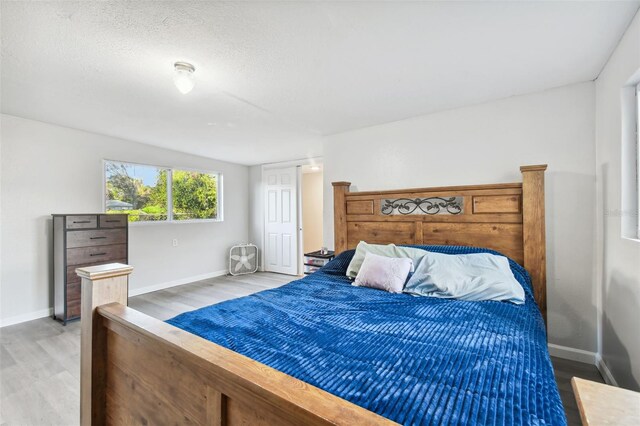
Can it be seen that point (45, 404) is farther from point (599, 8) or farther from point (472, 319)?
point (599, 8)

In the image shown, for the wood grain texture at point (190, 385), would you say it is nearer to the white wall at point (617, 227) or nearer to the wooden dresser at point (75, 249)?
the white wall at point (617, 227)

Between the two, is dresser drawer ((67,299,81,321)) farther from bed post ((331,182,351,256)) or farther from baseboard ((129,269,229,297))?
bed post ((331,182,351,256))

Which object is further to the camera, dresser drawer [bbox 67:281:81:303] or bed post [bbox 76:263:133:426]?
dresser drawer [bbox 67:281:81:303]

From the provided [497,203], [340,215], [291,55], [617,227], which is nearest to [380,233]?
[340,215]

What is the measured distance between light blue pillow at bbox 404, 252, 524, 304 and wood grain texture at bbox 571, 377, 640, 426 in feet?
3.95

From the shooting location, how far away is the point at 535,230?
92.1 inches

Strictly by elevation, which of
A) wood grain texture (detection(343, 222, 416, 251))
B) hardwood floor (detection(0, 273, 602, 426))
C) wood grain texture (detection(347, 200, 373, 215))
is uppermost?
wood grain texture (detection(347, 200, 373, 215))

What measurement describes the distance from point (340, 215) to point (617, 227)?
2.28 m

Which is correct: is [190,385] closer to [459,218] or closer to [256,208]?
[459,218]

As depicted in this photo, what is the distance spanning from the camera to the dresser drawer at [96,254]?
3.16 metres

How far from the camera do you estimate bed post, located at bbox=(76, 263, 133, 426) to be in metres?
1.33

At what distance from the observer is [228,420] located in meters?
0.85

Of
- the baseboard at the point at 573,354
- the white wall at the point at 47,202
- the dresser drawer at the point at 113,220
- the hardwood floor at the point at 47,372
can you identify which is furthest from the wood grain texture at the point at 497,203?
the white wall at the point at 47,202

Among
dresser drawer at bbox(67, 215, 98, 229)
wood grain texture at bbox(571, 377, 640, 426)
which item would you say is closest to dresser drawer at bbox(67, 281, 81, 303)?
dresser drawer at bbox(67, 215, 98, 229)
